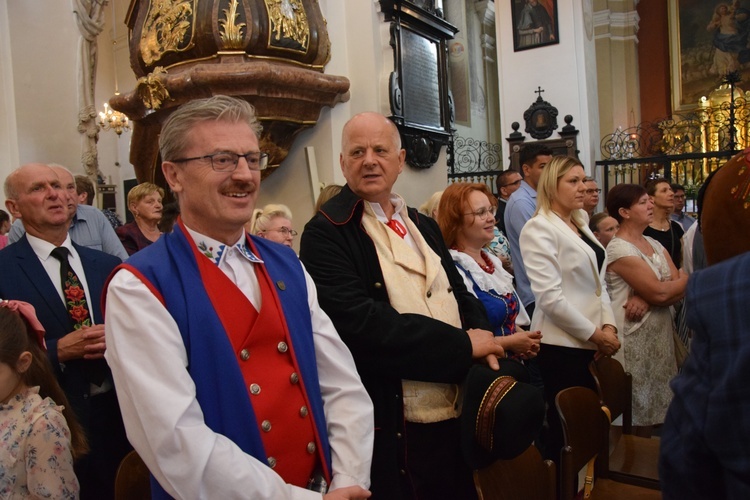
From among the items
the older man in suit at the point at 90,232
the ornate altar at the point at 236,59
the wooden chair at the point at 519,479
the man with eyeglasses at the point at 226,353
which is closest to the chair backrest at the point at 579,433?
the wooden chair at the point at 519,479

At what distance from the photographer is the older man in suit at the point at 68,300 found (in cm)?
239

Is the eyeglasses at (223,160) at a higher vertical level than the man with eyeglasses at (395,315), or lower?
higher

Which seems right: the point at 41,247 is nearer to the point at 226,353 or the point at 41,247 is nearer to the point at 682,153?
the point at 226,353

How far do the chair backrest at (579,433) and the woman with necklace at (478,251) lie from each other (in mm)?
411

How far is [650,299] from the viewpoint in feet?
12.3

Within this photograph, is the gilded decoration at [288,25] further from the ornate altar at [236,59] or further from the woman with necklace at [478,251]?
the woman with necklace at [478,251]

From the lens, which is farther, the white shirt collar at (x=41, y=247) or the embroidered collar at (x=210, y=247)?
the white shirt collar at (x=41, y=247)

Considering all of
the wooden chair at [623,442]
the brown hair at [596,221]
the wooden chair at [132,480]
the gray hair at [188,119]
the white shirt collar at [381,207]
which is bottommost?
the wooden chair at [623,442]

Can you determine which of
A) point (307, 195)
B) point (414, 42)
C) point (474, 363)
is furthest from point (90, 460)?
point (414, 42)

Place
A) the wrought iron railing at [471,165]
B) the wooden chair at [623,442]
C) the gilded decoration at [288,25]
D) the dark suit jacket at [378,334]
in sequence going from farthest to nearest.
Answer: the wrought iron railing at [471,165]
the gilded decoration at [288,25]
the wooden chair at [623,442]
the dark suit jacket at [378,334]

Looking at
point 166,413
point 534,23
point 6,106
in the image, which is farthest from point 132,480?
point 534,23

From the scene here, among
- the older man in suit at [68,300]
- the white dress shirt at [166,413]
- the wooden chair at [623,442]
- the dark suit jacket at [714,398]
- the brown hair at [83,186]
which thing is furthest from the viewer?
the brown hair at [83,186]

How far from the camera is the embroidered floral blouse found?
1.87m

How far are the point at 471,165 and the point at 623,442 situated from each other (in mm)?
9630
